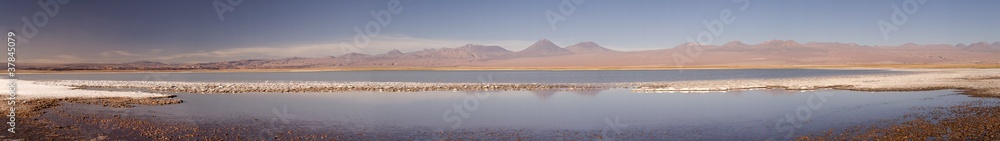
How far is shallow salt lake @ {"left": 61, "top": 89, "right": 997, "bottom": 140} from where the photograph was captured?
55.0 feet

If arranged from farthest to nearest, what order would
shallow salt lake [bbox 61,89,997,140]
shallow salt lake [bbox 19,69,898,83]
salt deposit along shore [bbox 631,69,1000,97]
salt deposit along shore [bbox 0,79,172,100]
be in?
shallow salt lake [bbox 19,69,898,83] → salt deposit along shore [bbox 631,69,1000,97] → salt deposit along shore [bbox 0,79,172,100] → shallow salt lake [bbox 61,89,997,140]

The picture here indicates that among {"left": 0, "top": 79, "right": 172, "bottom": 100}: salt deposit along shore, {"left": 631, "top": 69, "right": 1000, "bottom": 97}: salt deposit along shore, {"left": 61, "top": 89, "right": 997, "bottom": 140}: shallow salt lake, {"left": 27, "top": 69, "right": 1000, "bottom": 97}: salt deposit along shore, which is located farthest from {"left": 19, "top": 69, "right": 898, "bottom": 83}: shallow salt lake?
{"left": 61, "top": 89, "right": 997, "bottom": 140}: shallow salt lake

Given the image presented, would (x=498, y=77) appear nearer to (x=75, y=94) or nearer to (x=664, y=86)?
(x=664, y=86)

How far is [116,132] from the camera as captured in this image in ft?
52.5

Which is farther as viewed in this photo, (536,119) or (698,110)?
(698,110)

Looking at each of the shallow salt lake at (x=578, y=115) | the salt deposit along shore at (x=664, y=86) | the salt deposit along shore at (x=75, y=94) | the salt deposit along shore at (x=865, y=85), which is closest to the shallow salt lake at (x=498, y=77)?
the salt deposit along shore at (x=664, y=86)

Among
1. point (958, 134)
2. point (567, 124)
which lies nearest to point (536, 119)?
point (567, 124)

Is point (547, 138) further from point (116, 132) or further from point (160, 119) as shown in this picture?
point (160, 119)

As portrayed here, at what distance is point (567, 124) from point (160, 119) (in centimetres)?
1225

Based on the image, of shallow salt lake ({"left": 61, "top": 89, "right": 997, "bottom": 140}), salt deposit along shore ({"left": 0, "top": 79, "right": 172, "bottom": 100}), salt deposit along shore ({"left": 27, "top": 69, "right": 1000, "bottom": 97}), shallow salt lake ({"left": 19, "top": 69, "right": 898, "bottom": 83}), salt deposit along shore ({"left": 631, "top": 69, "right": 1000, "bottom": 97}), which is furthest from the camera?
shallow salt lake ({"left": 19, "top": 69, "right": 898, "bottom": 83})

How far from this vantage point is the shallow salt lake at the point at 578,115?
16766mm

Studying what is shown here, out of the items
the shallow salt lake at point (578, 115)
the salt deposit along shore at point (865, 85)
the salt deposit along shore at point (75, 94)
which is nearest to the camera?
the shallow salt lake at point (578, 115)

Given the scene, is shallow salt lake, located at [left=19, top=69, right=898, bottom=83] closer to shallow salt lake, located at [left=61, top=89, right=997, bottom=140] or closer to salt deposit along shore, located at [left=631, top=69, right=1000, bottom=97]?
salt deposit along shore, located at [left=631, top=69, right=1000, bottom=97]

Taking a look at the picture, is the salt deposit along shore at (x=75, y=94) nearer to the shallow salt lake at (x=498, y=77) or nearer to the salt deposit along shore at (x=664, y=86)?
the salt deposit along shore at (x=664, y=86)
